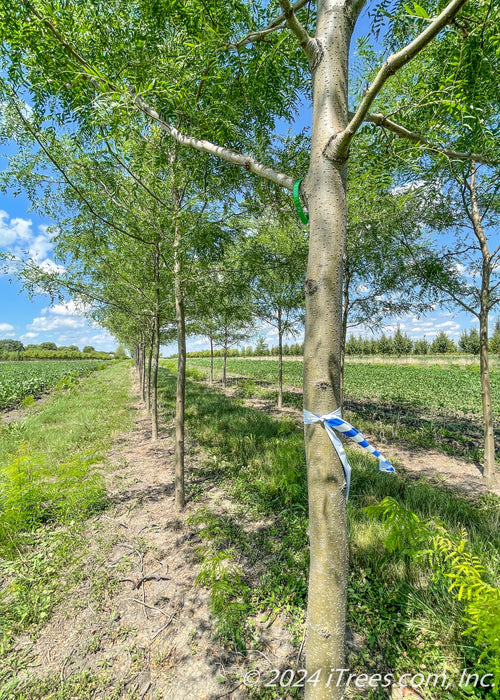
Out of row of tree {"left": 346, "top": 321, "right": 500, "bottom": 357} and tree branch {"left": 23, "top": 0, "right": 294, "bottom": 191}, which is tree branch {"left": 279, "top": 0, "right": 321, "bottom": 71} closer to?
tree branch {"left": 23, "top": 0, "right": 294, "bottom": 191}

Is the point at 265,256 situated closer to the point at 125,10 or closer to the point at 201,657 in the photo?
the point at 125,10

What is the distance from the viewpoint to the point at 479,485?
5648 mm

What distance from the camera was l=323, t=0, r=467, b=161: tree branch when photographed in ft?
3.55

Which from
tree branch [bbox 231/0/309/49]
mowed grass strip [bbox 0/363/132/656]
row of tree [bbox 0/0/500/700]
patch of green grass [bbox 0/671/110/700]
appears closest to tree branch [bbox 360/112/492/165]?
row of tree [bbox 0/0/500/700]

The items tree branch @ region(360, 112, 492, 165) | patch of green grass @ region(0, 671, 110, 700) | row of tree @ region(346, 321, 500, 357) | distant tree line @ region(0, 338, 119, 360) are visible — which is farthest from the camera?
distant tree line @ region(0, 338, 119, 360)

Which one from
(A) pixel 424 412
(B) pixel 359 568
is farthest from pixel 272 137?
(A) pixel 424 412

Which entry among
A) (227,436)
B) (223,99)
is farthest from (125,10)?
(227,436)

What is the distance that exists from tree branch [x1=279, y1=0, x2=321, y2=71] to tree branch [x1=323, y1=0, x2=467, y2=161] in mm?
470

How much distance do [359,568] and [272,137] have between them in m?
4.88

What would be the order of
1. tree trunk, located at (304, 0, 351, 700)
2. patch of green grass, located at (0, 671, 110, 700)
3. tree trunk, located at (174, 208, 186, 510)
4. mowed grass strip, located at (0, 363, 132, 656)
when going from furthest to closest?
tree trunk, located at (174, 208, 186, 510) < mowed grass strip, located at (0, 363, 132, 656) < patch of green grass, located at (0, 671, 110, 700) < tree trunk, located at (304, 0, 351, 700)

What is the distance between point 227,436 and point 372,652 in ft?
18.4

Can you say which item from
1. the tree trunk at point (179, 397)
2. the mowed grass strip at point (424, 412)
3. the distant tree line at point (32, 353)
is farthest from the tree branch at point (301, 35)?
the distant tree line at point (32, 353)

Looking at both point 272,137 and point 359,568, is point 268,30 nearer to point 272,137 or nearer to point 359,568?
point 272,137

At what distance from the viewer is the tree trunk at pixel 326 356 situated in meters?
1.38
